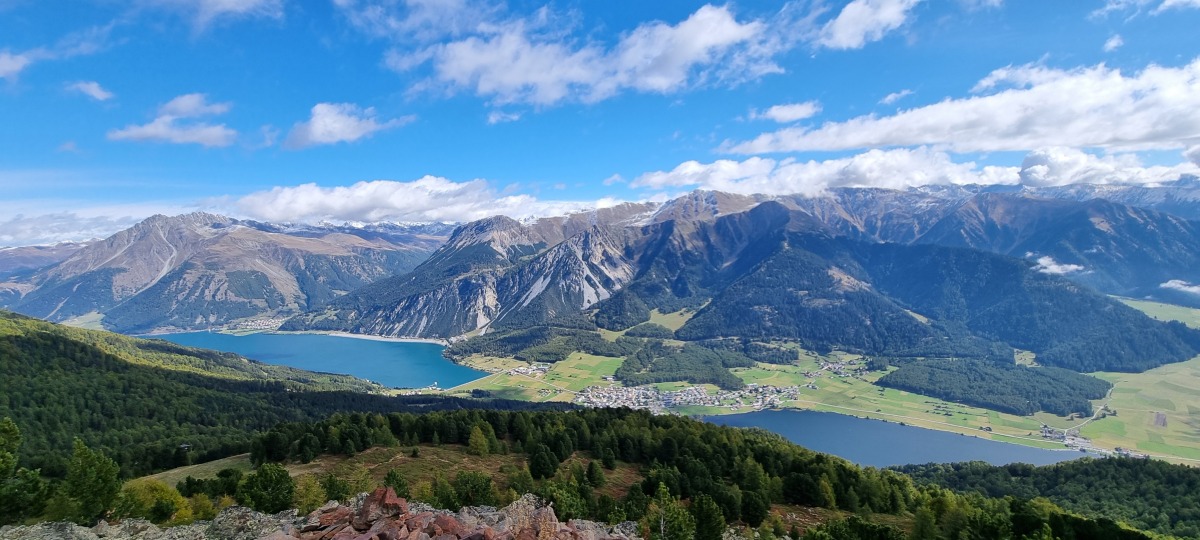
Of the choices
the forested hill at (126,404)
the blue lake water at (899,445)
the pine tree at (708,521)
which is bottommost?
the blue lake water at (899,445)

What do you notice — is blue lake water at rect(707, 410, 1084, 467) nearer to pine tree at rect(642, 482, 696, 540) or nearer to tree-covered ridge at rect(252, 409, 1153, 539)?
tree-covered ridge at rect(252, 409, 1153, 539)

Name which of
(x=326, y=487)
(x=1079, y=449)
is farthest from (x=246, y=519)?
(x=1079, y=449)

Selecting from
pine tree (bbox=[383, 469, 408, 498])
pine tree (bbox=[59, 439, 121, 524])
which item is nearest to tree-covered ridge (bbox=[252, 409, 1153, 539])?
pine tree (bbox=[383, 469, 408, 498])

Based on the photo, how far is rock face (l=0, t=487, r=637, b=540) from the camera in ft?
113

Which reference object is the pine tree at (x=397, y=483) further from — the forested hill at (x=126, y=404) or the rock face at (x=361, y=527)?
the forested hill at (x=126, y=404)

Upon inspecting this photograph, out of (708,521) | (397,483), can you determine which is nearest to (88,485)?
(397,483)

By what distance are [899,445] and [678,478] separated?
148 metres

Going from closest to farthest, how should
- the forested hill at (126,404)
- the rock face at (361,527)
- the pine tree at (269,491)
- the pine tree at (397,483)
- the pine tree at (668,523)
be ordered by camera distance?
the rock face at (361,527) < the pine tree at (668,523) < the pine tree at (269,491) < the pine tree at (397,483) < the forested hill at (126,404)

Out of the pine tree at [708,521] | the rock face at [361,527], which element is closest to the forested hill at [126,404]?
the rock face at [361,527]

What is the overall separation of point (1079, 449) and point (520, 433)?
181254 millimetres

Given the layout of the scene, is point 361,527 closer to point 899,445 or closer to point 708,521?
point 708,521

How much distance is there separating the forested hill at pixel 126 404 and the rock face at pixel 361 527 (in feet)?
112

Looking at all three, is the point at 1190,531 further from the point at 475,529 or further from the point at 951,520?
the point at 475,529

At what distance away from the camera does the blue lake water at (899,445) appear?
165250mm
